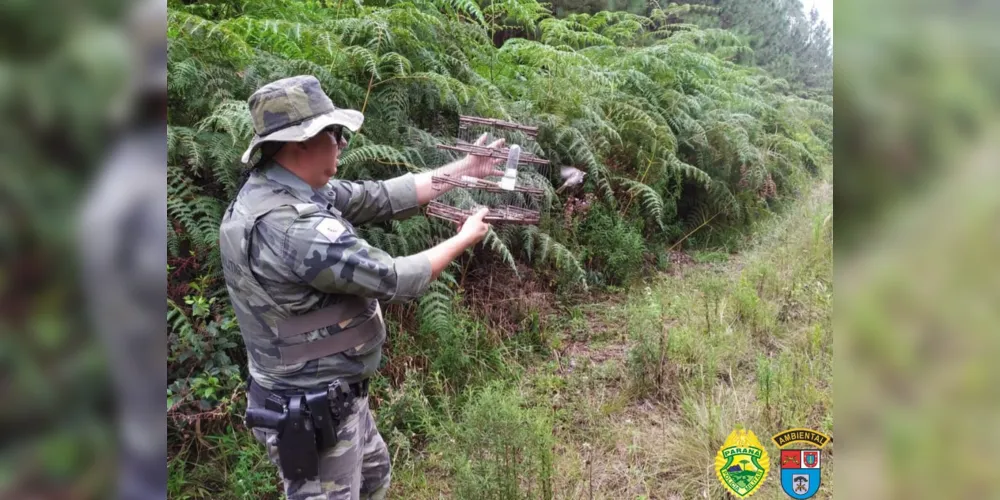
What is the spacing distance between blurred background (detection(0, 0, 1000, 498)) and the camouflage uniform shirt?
26.4 inches

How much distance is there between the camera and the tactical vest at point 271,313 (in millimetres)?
1787

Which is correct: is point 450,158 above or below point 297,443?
above

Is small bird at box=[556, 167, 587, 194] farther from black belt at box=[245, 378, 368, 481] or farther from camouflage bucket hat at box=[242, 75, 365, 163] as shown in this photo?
black belt at box=[245, 378, 368, 481]

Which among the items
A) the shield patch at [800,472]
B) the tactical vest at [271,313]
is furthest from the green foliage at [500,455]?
the shield patch at [800,472]

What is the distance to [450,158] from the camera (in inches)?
113

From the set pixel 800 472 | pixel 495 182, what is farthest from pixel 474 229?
pixel 800 472

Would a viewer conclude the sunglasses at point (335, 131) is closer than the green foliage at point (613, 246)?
Yes
